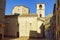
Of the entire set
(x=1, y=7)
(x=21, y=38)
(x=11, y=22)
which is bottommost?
(x=21, y=38)

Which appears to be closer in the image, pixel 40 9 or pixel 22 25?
pixel 22 25

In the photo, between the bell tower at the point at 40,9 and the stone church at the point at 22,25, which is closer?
the stone church at the point at 22,25

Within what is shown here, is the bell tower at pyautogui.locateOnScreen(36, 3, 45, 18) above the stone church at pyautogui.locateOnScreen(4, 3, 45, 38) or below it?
above

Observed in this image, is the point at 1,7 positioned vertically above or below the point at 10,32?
above

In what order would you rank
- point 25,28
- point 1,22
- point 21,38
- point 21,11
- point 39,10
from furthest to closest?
point 39,10
point 21,11
point 25,28
point 21,38
point 1,22

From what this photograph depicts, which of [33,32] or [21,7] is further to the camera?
[21,7]

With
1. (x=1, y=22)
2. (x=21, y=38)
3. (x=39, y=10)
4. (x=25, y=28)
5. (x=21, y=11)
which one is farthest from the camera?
(x=39, y=10)

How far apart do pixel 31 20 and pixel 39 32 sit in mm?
3342

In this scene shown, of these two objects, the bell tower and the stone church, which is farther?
the bell tower

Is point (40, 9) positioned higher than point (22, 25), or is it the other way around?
point (40, 9)

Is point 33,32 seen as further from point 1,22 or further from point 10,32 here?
point 1,22

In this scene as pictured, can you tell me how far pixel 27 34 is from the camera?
42469 millimetres

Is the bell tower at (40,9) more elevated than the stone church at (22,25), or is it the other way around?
the bell tower at (40,9)

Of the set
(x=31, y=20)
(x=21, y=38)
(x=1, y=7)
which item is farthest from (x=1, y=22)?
(x=31, y=20)
